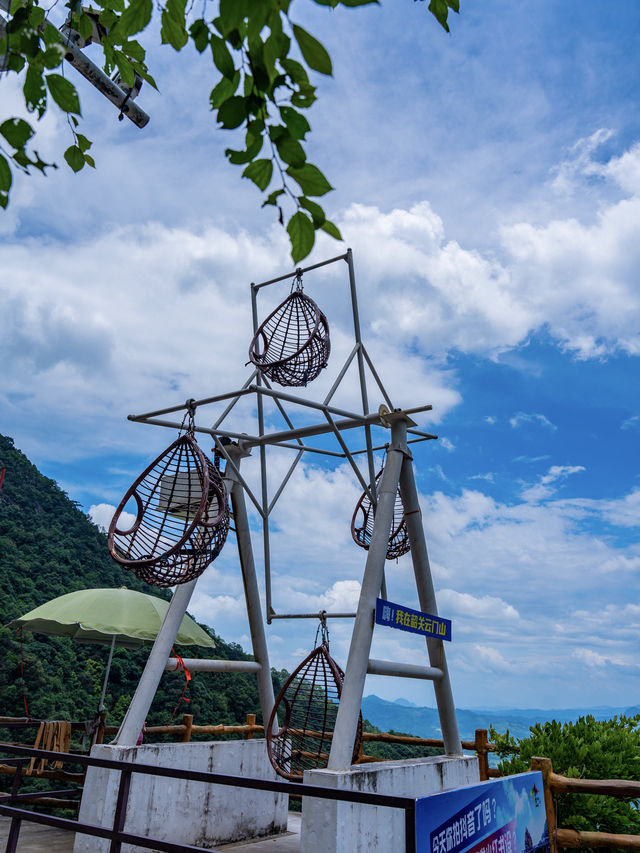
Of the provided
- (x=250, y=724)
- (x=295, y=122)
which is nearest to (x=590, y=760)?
(x=250, y=724)

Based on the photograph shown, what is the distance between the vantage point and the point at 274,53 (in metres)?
1.43

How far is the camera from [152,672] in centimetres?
534

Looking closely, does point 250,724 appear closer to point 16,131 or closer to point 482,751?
point 482,751

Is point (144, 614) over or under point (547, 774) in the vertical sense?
over

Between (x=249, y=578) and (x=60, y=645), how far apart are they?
7907 millimetres

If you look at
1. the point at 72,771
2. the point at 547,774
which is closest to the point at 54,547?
the point at 72,771

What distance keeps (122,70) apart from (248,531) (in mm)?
4606

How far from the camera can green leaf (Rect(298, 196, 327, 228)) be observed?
158cm

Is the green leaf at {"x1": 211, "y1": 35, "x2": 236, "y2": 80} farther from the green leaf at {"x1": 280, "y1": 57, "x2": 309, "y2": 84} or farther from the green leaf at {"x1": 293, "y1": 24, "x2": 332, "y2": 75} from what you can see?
the green leaf at {"x1": 293, "y1": 24, "x2": 332, "y2": 75}

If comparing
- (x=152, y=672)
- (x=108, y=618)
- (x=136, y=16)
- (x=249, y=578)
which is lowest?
(x=152, y=672)

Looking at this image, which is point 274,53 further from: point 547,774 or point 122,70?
point 547,774

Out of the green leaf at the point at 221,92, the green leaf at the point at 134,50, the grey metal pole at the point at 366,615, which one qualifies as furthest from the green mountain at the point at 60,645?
the green leaf at the point at 221,92

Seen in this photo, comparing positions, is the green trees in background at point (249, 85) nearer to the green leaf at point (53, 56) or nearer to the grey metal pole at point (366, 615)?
the green leaf at point (53, 56)

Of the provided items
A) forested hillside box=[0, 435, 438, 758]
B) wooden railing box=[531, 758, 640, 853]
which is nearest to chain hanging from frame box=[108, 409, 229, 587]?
wooden railing box=[531, 758, 640, 853]
